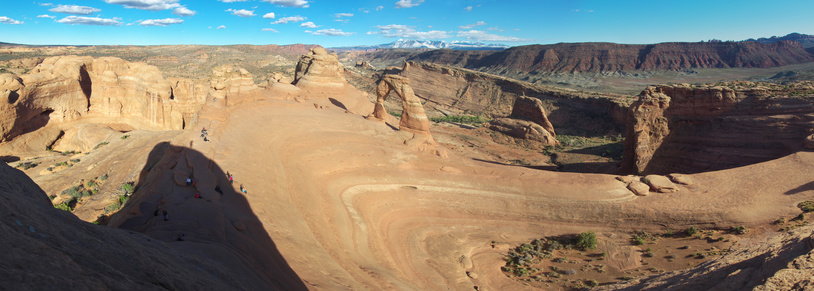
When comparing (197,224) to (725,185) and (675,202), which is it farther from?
(725,185)

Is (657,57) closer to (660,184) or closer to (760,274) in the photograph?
(660,184)

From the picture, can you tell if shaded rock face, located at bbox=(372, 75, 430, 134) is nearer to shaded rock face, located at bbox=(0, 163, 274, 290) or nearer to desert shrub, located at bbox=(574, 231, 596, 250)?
desert shrub, located at bbox=(574, 231, 596, 250)

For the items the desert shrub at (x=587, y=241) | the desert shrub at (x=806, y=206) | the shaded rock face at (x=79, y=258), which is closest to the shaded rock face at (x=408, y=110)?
the desert shrub at (x=587, y=241)

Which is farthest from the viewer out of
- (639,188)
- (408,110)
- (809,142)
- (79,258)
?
(408,110)

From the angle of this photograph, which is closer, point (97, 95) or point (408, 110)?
point (408, 110)

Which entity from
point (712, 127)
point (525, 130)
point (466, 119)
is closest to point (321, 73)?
point (525, 130)

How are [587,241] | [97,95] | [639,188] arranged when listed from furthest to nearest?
1. [97,95]
2. [639,188]
3. [587,241]
